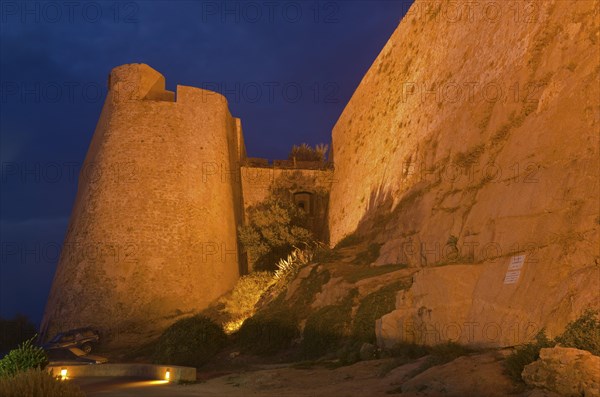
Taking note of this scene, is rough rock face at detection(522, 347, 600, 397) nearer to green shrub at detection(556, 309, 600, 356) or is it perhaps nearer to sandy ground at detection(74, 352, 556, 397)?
sandy ground at detection(74, 352, 556, 397)

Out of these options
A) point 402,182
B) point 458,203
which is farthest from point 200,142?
point 458,203

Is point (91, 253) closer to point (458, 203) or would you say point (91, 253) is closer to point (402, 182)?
point (402, 182)

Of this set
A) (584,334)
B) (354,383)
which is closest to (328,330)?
(354,383)

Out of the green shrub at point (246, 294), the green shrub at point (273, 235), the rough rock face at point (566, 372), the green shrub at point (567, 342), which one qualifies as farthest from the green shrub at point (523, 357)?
the green shrub at point (273, 235)

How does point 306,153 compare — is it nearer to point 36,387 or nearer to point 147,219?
point 147,219

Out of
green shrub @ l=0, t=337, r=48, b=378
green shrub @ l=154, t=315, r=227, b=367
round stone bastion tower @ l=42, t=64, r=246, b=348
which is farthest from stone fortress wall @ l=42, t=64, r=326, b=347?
green shrub @ l=0, t=337, r=48, b=378

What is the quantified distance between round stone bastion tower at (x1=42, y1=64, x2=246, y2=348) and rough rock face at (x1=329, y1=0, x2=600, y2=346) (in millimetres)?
9383

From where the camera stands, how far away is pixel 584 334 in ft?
24.5

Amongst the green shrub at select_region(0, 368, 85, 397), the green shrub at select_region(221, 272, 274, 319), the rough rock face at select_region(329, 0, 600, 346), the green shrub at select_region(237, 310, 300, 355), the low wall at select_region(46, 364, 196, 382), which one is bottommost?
the low wall at select_region(46, 364, 196, 382)

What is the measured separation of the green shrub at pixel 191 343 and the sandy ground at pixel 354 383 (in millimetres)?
3266

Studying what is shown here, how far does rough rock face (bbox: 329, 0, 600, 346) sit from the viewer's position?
9.20 m

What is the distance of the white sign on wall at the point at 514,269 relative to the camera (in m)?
9.66

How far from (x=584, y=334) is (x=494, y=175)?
19.1 feet

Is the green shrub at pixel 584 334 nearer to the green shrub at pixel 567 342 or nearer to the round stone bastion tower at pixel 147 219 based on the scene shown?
the green shrub at pixel 567 342
